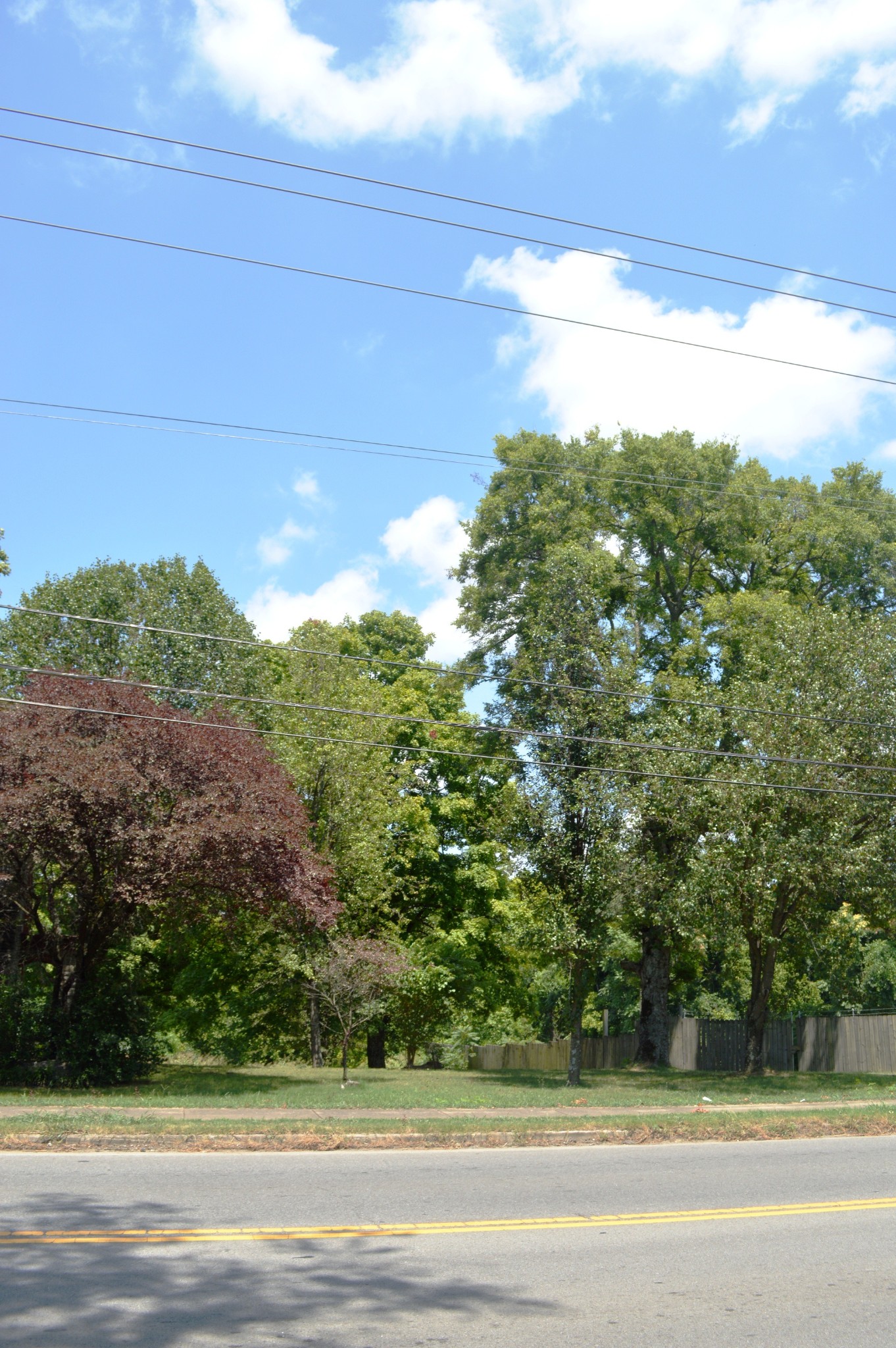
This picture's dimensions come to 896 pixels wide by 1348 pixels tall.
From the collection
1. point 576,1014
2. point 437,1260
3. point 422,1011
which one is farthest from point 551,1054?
point 437,1260

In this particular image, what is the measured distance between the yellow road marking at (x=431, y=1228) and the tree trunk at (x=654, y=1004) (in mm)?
21296

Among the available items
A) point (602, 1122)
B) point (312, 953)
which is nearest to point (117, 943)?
point (312, 953)

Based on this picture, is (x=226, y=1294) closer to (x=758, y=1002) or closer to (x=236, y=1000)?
(x=758, y=1002)

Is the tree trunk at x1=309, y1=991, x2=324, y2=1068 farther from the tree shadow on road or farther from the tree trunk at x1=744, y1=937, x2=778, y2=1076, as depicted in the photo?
the tree shadow on road

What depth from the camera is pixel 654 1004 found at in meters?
30.8

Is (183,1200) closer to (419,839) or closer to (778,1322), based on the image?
(778,1322)

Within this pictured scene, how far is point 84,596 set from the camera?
3272cm

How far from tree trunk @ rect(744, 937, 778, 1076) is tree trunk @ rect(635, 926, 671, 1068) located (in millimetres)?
4454

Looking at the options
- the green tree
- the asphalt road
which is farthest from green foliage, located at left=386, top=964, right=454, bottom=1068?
the asphalt road

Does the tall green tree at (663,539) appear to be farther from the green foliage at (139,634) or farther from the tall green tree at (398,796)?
the green foliage at (139,634)

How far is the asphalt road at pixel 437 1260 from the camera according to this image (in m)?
5.64

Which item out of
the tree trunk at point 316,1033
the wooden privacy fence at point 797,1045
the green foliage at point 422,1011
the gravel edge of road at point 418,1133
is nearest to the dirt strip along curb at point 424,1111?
the gravel edge of road at point 418,1133

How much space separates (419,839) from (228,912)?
Result: 13.9m

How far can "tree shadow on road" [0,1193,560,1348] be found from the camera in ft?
17.9
